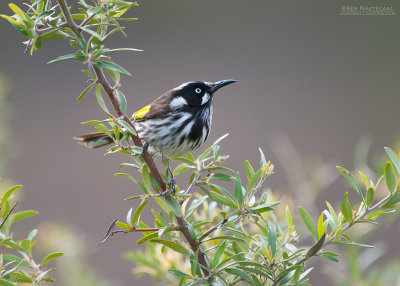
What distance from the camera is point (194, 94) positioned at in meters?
2.95

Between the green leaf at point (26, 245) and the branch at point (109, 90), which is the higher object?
the branch at point (109, 90)

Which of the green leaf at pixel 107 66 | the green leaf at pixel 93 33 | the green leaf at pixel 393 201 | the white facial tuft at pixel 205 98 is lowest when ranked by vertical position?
the green leaf at pixel 393 201

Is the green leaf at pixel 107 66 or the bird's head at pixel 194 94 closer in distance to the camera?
the green leaf at pixel 107 66

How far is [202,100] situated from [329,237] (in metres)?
1.65

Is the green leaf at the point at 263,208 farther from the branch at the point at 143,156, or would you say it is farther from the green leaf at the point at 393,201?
the green leaf at the point at 393,201

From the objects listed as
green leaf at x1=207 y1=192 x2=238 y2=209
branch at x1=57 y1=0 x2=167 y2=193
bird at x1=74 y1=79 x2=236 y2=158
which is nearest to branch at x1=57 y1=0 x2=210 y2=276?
branch at x1=57 y1=0 x2=167 y2=193

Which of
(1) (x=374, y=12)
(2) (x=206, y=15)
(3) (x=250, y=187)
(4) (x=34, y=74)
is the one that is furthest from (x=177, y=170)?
(1) (x=374, y=12)

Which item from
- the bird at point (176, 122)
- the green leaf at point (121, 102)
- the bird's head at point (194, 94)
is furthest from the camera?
the bird's head at point (194, 94)

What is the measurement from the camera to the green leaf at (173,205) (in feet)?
4.87

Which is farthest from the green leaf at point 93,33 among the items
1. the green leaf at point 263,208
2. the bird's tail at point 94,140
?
the bird's tail at point 94,140

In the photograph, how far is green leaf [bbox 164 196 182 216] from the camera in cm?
148

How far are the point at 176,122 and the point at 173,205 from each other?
4.12ft

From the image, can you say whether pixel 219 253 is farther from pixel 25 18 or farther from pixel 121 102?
pixel 25 18

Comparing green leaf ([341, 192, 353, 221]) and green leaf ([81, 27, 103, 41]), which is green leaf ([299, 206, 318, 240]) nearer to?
green leaf ([341, 192, 353, 221])
